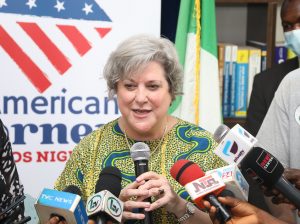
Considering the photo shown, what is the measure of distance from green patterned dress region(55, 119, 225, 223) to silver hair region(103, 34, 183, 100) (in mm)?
161

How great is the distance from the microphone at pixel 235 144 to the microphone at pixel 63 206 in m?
0.38

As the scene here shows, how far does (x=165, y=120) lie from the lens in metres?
2.05

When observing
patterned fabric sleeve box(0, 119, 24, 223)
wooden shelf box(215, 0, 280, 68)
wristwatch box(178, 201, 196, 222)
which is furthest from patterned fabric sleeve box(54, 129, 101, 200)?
wooden shelf box(215, 0, 280, 68)

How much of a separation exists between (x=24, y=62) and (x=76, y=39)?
273mm

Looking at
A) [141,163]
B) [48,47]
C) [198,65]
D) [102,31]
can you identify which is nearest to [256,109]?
[198,65]

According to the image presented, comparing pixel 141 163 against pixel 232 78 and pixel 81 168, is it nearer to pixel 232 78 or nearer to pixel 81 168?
pixel 81 168

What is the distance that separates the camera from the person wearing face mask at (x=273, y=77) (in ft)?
8.46

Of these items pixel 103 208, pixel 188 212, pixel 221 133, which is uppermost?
pixel 221 133

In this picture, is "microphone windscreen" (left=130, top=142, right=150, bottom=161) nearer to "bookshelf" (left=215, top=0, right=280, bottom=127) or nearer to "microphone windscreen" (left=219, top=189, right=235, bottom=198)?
"microphone windscreen" (left=219, top=189, right=235, bottom=198)

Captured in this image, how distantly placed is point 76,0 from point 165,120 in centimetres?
Answer: 94

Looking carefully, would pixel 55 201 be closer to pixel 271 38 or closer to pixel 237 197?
pixel 237 197

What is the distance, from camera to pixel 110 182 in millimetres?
1503

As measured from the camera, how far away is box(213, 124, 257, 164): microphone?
1.32 meters

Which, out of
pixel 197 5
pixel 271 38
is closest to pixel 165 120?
pixel 197 5
